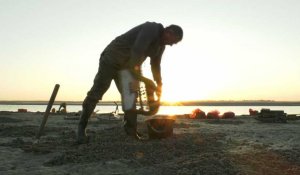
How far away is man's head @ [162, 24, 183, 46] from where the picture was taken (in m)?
7.45

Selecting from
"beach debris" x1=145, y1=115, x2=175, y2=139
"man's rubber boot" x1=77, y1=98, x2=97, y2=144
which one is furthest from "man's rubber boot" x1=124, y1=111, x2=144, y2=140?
"man's rubber boot" x1=77, y1=98, x2=97, y2=144

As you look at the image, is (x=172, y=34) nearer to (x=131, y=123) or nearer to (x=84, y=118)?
(x=131, y=123)

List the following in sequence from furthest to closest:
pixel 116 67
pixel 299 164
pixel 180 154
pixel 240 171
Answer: pixel 116 67, pixel 180 154, pixel 299 164, pixel 240 171

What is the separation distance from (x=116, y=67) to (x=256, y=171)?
3.43 meters

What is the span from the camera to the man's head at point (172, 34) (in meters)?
7.45

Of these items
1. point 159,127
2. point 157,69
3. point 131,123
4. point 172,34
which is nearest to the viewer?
point 172,34

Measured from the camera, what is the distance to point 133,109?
25.3 ft

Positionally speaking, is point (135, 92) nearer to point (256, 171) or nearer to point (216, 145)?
point (216, 145)

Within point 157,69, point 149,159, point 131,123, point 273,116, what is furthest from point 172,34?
point 273,116

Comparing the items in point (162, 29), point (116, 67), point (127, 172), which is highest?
point (162, 29)

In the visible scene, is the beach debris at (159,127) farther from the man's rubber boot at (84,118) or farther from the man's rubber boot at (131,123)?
the man's rubber boot at (84,118)

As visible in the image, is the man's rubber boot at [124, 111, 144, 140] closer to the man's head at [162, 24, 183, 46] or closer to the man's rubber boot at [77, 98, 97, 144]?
the man's rubber boot at [77, 98, 97, 144]

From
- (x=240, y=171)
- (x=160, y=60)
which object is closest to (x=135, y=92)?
(x=160, y=60)

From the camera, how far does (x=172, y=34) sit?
7.45 m
